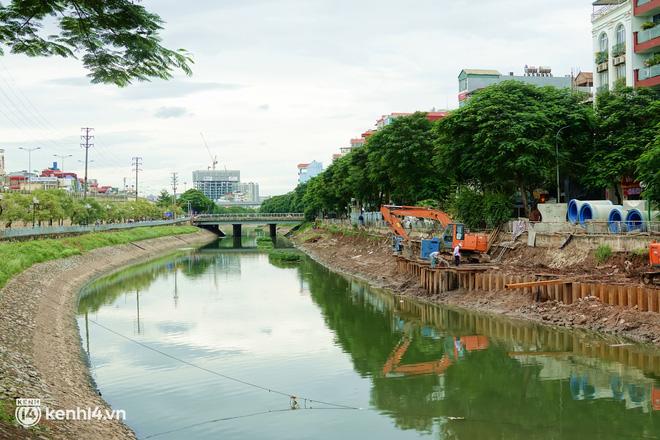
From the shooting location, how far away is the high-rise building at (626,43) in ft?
165

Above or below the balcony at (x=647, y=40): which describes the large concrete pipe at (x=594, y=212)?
below

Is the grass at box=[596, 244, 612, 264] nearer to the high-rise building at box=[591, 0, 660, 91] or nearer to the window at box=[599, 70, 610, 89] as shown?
the high-rise building at box=[591, 0, 660, 91]

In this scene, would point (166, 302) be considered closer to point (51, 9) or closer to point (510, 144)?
point (510, 144)

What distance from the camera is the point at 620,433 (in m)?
18.7

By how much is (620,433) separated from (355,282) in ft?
135

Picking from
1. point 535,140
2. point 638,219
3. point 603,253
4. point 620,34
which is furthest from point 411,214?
point 620,34

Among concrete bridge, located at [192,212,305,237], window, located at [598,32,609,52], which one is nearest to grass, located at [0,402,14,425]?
window, located at [598,32,609,52]

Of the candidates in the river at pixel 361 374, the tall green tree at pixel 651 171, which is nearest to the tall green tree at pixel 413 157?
the river at pixel 361 374

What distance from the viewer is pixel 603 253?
36750mm

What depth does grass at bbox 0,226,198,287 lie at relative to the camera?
45.1 meters

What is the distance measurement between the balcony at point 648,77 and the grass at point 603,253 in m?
19.9

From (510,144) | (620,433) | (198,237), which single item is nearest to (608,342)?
(620,433)

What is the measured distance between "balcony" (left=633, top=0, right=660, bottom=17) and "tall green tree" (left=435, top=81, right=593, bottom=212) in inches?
316

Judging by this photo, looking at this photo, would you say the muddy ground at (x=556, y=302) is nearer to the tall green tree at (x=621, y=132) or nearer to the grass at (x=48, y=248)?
the tall green tree at (x=621, y=132)
